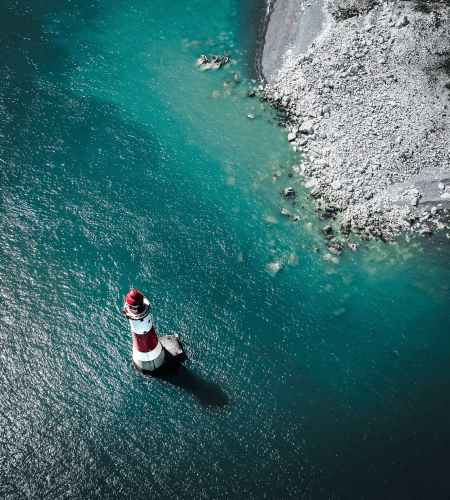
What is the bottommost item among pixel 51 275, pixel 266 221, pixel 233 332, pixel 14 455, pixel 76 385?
pixel 14 455

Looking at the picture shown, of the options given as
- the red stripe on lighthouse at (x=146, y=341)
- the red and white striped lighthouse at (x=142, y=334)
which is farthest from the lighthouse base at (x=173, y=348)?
the red stripe on lighthouse at (x=146, y=341)

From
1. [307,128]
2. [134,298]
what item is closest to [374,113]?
[307,128]

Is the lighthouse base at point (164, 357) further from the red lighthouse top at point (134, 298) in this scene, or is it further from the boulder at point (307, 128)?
the boulder at point (307, 128)

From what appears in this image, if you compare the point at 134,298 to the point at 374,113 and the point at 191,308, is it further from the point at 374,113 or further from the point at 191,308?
the point at 374,113

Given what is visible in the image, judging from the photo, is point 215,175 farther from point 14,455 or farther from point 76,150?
point 14,455

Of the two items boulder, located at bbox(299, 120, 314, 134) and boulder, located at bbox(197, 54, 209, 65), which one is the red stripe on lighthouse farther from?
boulder, located at bbox(197, 54, 209, 65)

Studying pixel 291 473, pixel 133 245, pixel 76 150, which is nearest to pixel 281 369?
pixel 291 473

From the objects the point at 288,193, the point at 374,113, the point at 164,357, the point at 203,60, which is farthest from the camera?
the point at 203,60
